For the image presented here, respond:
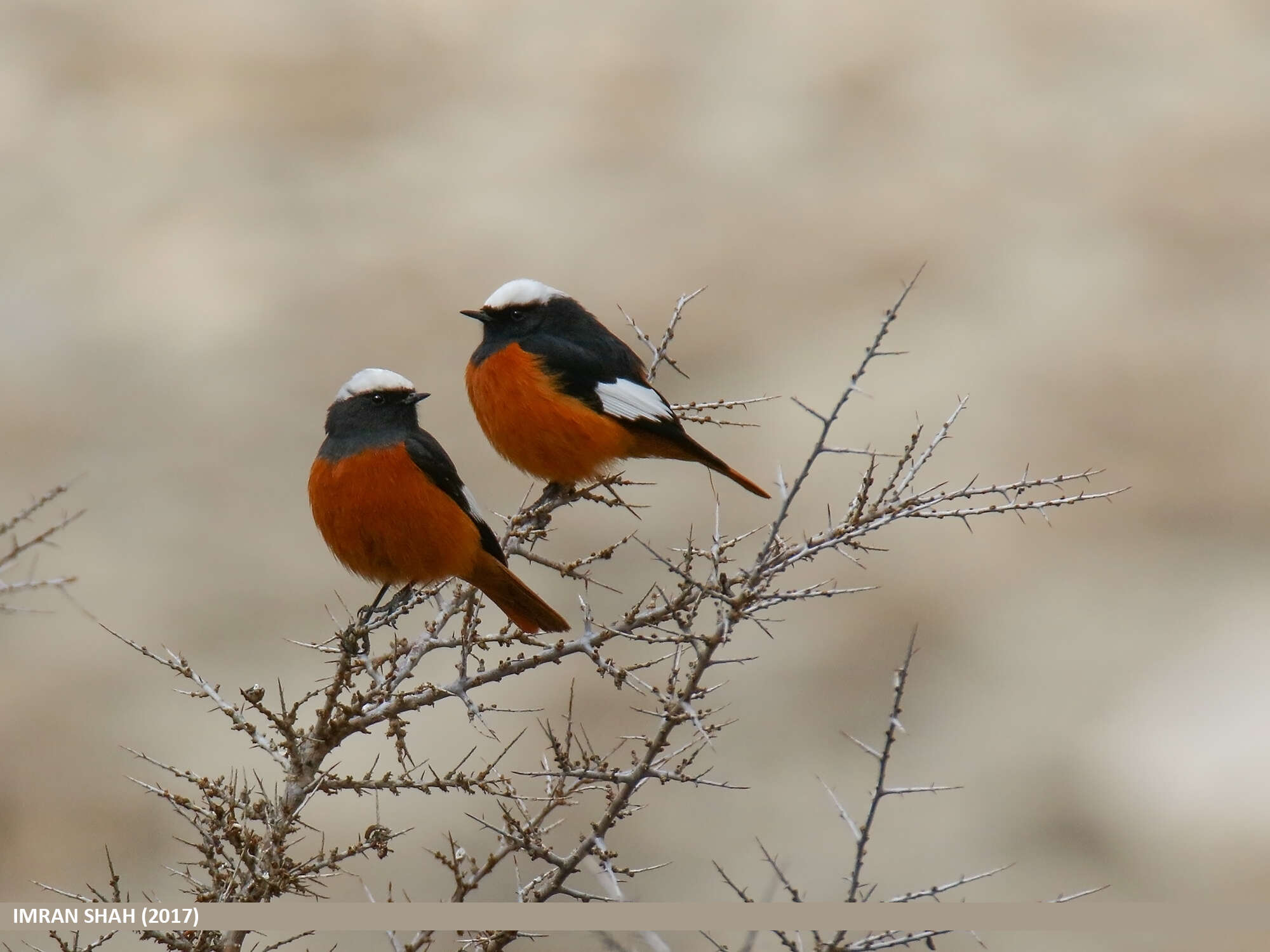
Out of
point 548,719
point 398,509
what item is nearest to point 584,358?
point 398,509

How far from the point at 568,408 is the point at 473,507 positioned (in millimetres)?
757

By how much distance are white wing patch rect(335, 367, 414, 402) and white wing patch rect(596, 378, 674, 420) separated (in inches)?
33.6

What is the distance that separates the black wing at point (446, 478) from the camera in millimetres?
5090

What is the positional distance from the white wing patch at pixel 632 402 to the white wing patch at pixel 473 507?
2.67 ft

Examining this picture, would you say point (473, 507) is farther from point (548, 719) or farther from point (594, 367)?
point (548, 719)

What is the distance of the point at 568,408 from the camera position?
577 centimetres

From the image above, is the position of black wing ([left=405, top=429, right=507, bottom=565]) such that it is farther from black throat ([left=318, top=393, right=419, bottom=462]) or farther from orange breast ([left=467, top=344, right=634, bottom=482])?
orange breast ([left=467, top=344, right=634, bottom=482])

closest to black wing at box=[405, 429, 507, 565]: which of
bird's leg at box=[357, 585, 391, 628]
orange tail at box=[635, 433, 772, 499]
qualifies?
bird's leg at box=[357, 585, 391, 628]

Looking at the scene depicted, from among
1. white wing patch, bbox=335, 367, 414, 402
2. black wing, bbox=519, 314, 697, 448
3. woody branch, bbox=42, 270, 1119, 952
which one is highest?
black wing, bbox=519, 314, 697, 448

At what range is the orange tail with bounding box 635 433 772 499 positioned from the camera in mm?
5711

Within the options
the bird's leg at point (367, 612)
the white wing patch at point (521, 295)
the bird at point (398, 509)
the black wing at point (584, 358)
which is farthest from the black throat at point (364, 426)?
the white wing patch at point (521, 295)

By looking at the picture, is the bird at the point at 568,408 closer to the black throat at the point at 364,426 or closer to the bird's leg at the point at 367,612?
the black throat at the point at 364,426

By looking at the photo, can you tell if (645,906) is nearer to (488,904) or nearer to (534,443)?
(488,904)

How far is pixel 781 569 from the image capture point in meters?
3.21
